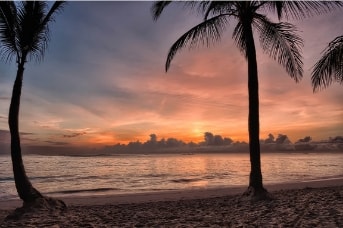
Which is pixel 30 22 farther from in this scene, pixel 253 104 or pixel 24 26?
pixel 253 104

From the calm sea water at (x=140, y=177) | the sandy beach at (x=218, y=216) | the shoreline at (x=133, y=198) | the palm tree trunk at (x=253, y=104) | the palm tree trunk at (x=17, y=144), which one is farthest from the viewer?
the calm sea water at (x=140, y=177)

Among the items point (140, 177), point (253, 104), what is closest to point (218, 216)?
point (253, 104)

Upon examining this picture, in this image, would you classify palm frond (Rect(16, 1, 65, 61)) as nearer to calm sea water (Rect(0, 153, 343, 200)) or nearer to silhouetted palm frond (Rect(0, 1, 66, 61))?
silhouetted palm frond (Rect(0, 1, 66, 61))

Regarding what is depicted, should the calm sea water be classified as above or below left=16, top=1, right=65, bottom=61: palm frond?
below

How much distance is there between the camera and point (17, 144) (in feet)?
33.6

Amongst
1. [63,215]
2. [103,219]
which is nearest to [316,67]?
[103,219]

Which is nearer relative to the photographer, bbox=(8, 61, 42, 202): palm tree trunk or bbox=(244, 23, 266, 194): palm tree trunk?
bbox=(8, 61, 42, 202): palm tree trunk

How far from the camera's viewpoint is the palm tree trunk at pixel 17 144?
10.2 metres

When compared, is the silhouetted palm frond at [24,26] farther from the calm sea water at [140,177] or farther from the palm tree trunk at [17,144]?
the calm sea water at [140,177]

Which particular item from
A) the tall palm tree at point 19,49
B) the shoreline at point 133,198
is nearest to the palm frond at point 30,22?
the tall palm tree at point 19,49

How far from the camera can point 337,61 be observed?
1157 centimetres

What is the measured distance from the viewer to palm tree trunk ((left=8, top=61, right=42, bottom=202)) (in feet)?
33.4

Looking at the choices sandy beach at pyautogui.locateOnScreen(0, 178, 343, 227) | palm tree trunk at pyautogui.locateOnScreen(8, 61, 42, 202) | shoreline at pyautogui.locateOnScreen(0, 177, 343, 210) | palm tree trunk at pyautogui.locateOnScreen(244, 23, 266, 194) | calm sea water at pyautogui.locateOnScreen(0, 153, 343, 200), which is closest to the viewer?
sandy beach at pyautogui.locateOnScreen(0, 178, 343, 227)

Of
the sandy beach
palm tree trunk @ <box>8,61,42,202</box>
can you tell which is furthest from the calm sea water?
the sandy beach
